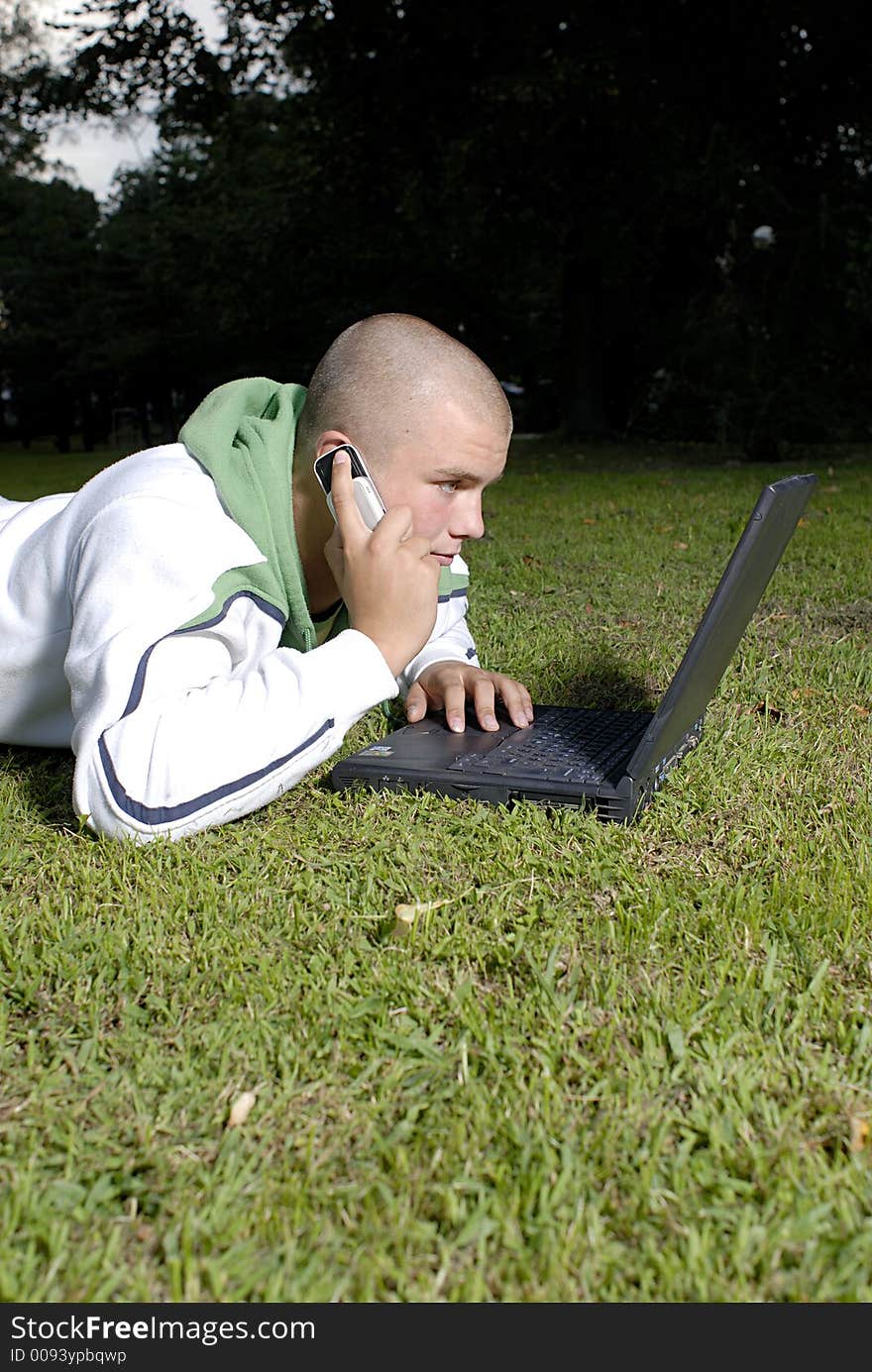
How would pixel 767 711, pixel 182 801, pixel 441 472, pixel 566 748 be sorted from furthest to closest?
pixel 767 711
pixel 566 748
pixel 441 472
pixel 182 801

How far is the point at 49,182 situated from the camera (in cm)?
4391

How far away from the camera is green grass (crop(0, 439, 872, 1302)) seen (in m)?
1.50

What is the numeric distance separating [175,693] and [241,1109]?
101 cm

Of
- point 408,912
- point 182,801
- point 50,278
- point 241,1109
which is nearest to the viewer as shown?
point 241,1109

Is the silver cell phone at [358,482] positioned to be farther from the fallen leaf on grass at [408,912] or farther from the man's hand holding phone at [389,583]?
the fallen leaf on grass at [408,912]

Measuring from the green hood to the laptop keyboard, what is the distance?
0.59 meters

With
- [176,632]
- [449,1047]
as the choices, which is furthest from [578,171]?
[449,1047]

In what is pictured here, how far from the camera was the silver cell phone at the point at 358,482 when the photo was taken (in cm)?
285

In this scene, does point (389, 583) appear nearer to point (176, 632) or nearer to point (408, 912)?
point (176, 632)

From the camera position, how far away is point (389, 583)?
8.94 ft

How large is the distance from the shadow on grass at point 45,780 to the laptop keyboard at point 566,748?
3.34 ft

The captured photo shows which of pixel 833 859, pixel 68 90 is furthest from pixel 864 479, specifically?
pixel 68 90
